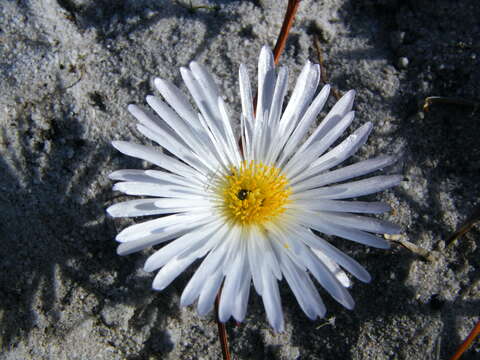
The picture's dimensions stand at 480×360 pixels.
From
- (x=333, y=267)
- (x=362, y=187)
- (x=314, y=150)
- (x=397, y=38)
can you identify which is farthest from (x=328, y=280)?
(x=397, y=38)

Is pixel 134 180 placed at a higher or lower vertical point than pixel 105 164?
lower

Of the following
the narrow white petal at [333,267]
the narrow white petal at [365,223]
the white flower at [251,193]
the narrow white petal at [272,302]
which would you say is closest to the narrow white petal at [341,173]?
the white flower at [251,193]

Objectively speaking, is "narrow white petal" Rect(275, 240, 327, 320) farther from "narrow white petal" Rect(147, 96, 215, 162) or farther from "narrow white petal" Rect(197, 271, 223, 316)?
"narrow white petal" Rect(147, 96, 215, 162)

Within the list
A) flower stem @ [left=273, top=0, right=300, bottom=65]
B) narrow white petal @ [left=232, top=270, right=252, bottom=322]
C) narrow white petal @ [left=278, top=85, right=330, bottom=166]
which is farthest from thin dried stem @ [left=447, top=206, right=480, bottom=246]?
flower stem @ [left=273, top=0, right=300, bottom=65]

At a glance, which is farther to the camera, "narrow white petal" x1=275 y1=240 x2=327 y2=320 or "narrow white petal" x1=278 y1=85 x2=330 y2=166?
"narrow white petal" x1=278 y1=85 x2=330 y2=166

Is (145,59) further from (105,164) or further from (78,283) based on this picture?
(78,283)

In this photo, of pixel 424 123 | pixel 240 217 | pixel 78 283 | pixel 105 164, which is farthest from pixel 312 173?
pixel 78 283

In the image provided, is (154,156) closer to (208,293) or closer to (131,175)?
(131,175)
